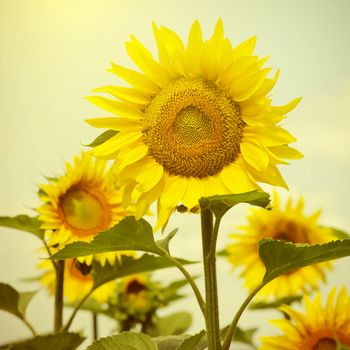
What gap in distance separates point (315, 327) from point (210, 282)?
24.0 inches

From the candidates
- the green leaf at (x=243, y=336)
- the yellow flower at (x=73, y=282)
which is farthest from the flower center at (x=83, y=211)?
the green leaf at (x=243, y=336)

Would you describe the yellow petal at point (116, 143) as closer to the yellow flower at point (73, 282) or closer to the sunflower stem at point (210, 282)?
the sunflower stem at point (210, 282)

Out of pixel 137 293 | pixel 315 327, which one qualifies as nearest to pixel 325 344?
pixel 315 327

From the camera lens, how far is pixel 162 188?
1.26 metres

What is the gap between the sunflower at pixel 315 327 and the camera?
5.28 feet

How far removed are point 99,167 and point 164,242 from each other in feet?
2.23

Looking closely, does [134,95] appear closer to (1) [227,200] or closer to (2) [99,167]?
(1) [227,200]

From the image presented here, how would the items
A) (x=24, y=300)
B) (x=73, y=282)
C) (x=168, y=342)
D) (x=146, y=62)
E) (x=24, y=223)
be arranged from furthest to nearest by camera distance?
(x=73, y=282) < (x=24, y=300) < (x=24, y=223) < (x=168, y=342) < (x=146, y=62)

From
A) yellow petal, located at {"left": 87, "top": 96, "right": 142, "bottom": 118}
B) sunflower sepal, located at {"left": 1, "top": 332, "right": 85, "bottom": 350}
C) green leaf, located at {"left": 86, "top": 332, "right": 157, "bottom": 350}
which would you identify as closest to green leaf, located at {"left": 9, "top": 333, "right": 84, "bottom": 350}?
sunflower sepal, located at {"left": 1, "top": 332, "right": 85, "bottom": 350}

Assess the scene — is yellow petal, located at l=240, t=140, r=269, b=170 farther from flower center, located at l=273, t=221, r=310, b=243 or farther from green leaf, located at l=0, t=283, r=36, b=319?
flower center, located at l=273, t=221, r=310, b=243

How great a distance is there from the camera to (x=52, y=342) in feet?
5.05

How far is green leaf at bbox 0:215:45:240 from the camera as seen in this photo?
1755 millimetres

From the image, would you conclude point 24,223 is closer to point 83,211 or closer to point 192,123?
point 83,211

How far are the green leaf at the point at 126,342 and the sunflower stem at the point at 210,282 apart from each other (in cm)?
13
